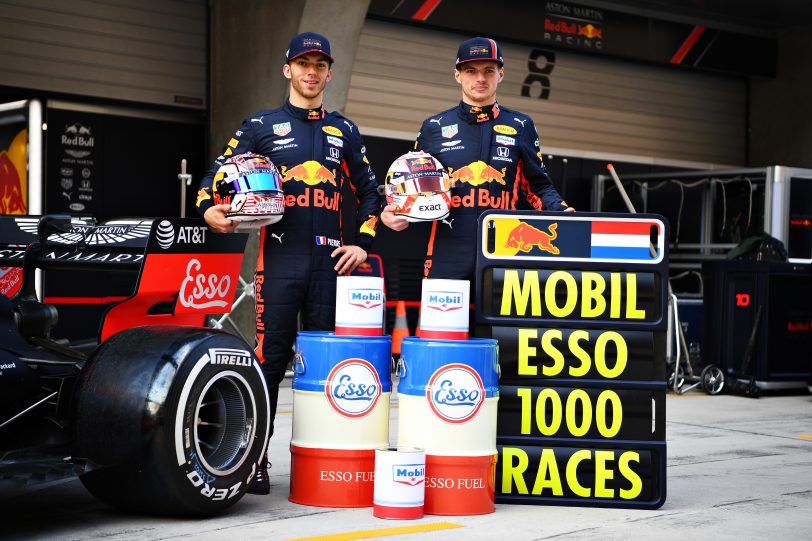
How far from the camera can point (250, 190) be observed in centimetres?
532

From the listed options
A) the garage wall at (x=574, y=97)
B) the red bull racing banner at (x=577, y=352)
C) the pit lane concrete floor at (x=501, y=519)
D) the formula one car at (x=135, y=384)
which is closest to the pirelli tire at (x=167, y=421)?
the formula one car at (x=135, y=384)

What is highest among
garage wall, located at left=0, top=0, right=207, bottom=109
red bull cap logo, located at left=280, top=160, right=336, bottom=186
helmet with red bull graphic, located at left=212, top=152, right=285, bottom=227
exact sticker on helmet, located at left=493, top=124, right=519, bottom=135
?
garage wall, located at left=0, top=0, right=207, bottom=109

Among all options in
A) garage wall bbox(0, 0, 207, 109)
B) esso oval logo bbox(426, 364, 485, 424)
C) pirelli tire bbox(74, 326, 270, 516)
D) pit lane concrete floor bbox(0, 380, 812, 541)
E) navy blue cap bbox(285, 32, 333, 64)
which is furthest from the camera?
garage wall bbox(0, 0, 207, 109)

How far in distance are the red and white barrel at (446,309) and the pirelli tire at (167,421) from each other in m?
0.80

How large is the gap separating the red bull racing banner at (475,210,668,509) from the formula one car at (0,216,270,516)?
3.87 feet

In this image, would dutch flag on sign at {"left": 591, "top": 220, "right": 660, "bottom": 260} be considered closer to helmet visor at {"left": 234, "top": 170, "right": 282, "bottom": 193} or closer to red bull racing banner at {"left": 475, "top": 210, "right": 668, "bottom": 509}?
red bull racing banner at {"left": 475, "top": 210, "right": 668, "bottom": 509}

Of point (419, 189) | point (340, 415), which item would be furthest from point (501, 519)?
point (419, 189)

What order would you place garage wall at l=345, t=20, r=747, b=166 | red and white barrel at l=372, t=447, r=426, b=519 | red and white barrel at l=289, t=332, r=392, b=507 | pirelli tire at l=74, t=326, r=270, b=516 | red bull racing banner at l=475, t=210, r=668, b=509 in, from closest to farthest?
pirelli tire at l=74, t=326, r=270, b=516, red and white barrel at l=372, t=447, r=426, b=519, red and white barrel at l=289, t=332, r=392, b=507, red bull racing banner at l=475, t=210, r=668, b=509, garage wall at l=345, t=20, r=747, b=166

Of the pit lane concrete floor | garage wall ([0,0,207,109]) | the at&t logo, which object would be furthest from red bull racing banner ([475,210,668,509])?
garage wall ([0,0,207,109])

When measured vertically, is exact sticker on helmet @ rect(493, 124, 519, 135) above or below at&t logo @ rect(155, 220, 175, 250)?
above

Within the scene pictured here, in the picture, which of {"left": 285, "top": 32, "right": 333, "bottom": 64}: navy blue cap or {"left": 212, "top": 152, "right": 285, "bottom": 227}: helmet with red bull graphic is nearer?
{"left": 212, "top": 152, "right": 285, "bottom": 227}: helmet with red bull graphic

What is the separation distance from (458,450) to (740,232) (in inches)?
410

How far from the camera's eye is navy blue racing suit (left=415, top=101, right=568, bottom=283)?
5.92m

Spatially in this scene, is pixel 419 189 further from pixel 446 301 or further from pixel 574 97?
pixel 574 97
